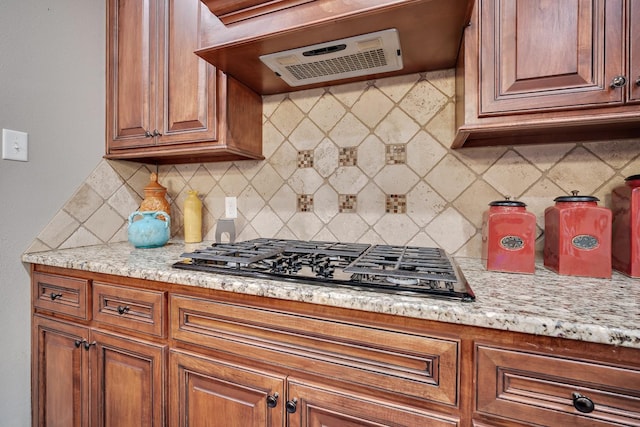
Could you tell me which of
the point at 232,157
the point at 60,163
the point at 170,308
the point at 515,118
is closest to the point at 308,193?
the point at 232,157

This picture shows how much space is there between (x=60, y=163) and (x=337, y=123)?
1.34m

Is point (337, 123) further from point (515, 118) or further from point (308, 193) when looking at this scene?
point (515, 118)

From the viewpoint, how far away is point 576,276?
0.92 metres

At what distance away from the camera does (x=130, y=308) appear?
1.07m

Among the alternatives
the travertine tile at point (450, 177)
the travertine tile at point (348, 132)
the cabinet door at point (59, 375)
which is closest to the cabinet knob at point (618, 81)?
the travertine tile at point (450, 177)

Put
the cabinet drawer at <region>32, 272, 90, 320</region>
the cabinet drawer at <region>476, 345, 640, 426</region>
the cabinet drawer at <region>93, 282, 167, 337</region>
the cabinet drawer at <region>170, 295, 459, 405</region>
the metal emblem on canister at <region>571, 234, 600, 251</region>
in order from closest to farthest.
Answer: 1. the cabinet drawer at <region>476, 345, 640, 426</region>
2. the cabinet drawer at <region>170, 295, 459, 405</region>
3. the metal emblem on canister at <region>571, 234, 600, 251</region>
4. the cabinet drawer at <region>93, 282, 167, 337</region>
5. the cabinet drawer at <region>32, 272, 90, 320</region>

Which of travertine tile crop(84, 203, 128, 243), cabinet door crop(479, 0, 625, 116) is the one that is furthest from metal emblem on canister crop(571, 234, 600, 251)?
travertine tile crop(84, 203, 128, 243)

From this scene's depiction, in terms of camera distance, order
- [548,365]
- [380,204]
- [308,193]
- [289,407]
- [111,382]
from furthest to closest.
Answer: [308,193]
[380,204]
[111,382]
[289,407]
[548,365]

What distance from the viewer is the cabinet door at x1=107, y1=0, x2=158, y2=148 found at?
4.78ft

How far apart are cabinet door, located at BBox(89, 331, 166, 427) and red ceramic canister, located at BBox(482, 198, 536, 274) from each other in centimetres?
114

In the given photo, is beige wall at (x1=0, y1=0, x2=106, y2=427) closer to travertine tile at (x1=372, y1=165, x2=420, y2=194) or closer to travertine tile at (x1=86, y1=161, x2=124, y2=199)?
travertine tile at (x1=86, y1=161, x2=124, y2=199)

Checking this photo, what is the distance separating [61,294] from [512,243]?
1.72m

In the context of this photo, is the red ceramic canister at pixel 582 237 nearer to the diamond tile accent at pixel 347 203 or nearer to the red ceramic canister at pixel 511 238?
the red ceramic canister at pixel 511 238

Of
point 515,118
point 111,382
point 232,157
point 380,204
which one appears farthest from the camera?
point 232,157
